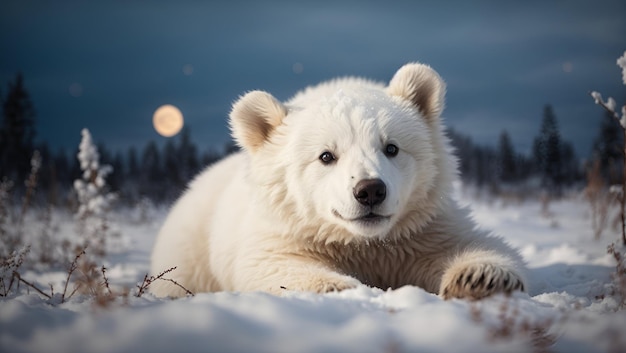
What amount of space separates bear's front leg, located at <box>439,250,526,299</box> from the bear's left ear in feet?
5.00

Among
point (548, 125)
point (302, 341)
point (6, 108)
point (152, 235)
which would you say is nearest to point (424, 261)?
point (302, 341)

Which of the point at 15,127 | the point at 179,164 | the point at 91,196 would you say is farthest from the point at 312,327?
the point at 179,164

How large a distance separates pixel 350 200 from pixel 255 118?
Answer: 4.21 ft

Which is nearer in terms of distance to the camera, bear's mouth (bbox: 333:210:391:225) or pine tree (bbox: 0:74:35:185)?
bear's mouth (bbox: 333:210:391:225)

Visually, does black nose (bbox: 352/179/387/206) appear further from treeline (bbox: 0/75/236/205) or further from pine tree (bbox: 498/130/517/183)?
pine tree (bbox: 498/130/517/183)

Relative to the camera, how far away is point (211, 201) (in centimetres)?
471

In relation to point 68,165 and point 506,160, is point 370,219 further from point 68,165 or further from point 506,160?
point 68,165

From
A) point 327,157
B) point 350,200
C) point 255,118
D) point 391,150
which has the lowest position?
point 350,200

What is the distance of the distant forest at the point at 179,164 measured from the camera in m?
27.7

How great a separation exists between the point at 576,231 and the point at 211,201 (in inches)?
310

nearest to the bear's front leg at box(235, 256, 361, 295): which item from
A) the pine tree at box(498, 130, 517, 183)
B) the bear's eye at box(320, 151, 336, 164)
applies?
the bear's eye at box(320, 151, 336, 164)

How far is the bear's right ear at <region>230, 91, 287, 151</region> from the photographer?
3.65m

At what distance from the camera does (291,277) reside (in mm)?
2996

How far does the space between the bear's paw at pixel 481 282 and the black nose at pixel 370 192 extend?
2.22ft
